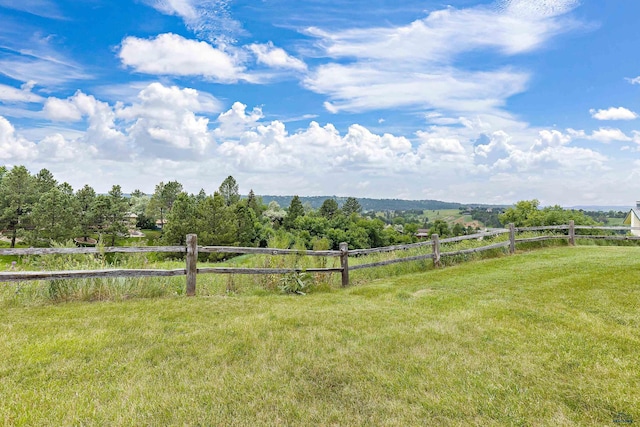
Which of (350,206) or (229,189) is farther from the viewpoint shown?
(350,206)

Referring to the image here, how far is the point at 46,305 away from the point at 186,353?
3.95m

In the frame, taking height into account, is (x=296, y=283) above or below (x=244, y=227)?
above

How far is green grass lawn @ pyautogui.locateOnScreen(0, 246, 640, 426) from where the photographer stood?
121 inches

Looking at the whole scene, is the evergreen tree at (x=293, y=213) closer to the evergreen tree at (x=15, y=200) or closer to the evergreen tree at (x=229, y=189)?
the evergreen tree at (x=229, y=189)

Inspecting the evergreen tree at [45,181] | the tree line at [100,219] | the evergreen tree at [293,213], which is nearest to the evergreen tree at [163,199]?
the tree line at [100,219]

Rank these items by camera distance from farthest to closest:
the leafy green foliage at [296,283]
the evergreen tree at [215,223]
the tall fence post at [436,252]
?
the evergreen tree at [215,223] < the tall fence post at [436,252] < the leafy green foliage at [296,283]

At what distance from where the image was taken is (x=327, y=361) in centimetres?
410

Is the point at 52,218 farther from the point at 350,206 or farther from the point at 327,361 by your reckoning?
the point at 350,206

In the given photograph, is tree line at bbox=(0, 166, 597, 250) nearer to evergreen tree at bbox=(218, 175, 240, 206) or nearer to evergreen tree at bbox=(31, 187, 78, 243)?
evergreen tree at bbox=(31, 187, 78, 243)

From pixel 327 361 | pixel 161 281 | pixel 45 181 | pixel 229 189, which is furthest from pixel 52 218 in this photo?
pixel 327 361

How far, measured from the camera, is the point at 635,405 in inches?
123

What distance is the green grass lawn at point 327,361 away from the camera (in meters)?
3.08

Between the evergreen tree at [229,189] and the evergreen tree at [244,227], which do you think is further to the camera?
the evergreen tree at [229,189]

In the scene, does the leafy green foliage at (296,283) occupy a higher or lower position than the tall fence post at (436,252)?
lower
